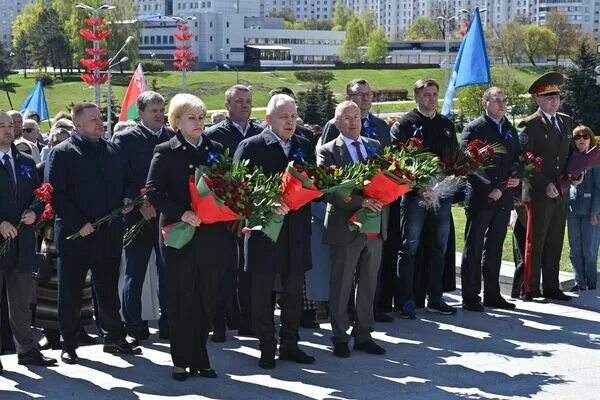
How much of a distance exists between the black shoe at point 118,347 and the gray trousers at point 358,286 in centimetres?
166

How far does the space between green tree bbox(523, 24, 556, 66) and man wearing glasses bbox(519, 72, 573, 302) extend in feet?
392

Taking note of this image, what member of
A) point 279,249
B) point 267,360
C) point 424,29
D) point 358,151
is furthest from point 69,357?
point 424,29

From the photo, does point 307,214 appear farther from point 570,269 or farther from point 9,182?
point 570,269

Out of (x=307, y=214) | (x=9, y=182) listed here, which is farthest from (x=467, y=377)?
(x=9, y=182)

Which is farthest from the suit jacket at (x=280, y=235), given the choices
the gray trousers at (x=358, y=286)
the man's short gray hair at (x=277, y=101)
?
the gray trousers at (x=358, y=286)

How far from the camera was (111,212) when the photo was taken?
8156 millimetres

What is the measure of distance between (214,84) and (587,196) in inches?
3722

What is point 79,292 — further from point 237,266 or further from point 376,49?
point 376,49

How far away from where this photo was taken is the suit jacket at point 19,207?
25.8ft

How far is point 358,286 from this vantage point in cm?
863

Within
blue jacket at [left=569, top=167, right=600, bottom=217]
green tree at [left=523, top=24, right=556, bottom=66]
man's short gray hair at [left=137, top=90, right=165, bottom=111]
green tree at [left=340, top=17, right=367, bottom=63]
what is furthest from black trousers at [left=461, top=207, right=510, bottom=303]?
green tree at [left=340, top=17, right=367, bottom=63]

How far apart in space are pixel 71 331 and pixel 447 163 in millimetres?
3649

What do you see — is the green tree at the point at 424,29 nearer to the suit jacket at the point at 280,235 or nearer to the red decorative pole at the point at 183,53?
the red decorative pole at the point at 183,53

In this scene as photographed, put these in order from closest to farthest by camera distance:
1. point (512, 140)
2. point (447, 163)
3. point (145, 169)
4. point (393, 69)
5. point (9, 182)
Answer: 1. point (9, 182)
2. point (145, 169)
3. point (447, 163)
4. point (512, 140)
5. point (393, 69)
